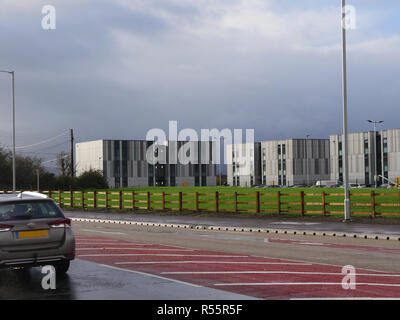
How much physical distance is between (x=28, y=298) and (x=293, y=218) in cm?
2161

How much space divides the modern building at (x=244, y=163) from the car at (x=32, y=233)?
138342mm

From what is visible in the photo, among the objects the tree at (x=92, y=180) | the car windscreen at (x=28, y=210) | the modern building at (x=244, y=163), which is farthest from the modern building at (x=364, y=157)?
the car windscreen at (x=28, y=210)

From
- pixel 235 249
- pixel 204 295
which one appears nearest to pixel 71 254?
pixel 204 295

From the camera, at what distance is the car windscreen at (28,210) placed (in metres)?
10.4

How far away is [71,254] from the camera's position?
10734mm

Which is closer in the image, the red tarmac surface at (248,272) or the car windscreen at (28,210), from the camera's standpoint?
the red tarmac surface at (248,272)

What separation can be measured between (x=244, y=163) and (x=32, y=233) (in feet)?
471

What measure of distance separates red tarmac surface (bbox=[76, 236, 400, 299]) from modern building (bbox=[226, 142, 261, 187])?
441ft

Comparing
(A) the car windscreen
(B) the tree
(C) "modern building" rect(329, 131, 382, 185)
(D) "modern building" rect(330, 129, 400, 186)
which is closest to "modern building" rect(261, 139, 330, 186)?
(C) "modern building" rect(329, 131, 382, 185)

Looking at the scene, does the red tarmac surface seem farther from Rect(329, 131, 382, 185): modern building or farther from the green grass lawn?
Rect(329, 131, 382, 185): modern building

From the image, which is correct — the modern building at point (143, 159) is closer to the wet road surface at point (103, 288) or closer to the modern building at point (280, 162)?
the modern building at point (280, 162)

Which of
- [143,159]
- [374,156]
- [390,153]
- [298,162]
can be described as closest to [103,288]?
[390,153]

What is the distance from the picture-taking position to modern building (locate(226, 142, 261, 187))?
495 feet

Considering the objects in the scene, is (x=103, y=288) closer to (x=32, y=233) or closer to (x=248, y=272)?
(x=32, y=233)
